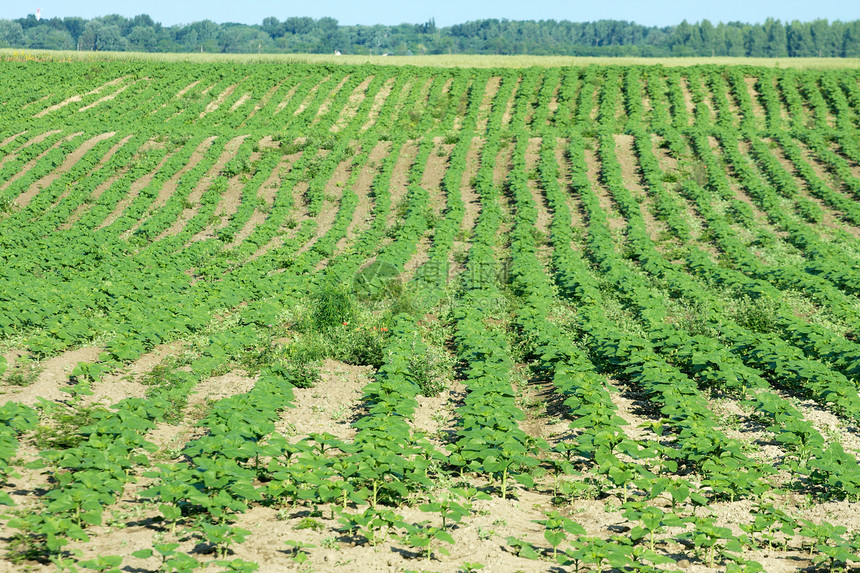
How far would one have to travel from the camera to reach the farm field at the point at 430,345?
24.0 feet

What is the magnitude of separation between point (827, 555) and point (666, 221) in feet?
64.8

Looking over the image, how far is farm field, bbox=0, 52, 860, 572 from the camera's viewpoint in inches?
288

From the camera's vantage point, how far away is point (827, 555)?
696 cm

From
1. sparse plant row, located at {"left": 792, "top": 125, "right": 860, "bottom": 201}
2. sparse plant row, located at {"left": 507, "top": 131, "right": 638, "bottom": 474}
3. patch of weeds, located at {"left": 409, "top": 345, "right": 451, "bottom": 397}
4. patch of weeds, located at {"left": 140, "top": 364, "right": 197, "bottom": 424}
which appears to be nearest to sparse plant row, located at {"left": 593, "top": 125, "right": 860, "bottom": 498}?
sparse plant row, located at {"left": 507, "top": 131, "right": 638, "bottom": 474}

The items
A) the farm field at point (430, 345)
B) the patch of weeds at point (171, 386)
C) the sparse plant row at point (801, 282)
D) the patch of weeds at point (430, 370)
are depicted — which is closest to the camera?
the farm field at point (430, 345)

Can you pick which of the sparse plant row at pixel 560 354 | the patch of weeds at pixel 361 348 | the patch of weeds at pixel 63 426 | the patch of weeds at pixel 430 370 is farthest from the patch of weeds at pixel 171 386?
the sparse plant row at pixel 560 354

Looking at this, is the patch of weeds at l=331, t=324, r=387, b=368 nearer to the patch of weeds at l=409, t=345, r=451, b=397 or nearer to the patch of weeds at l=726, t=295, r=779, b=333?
the patch of weeds at l=409, t=345, r=451, b=397

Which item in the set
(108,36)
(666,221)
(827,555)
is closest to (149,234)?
(666,221)

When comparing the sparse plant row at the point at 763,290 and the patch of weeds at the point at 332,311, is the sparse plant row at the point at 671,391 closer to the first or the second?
the sparse plant row at the point at 763,290

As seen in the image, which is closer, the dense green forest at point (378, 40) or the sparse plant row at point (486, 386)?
the sparse plant row at point (486, 386)

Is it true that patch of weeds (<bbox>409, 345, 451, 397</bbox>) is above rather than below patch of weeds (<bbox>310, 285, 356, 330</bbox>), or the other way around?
below

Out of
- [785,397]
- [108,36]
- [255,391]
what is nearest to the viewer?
[255,391]

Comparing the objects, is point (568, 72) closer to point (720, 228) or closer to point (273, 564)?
point (720, 228)

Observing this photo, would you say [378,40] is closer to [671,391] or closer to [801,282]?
[801,282]
